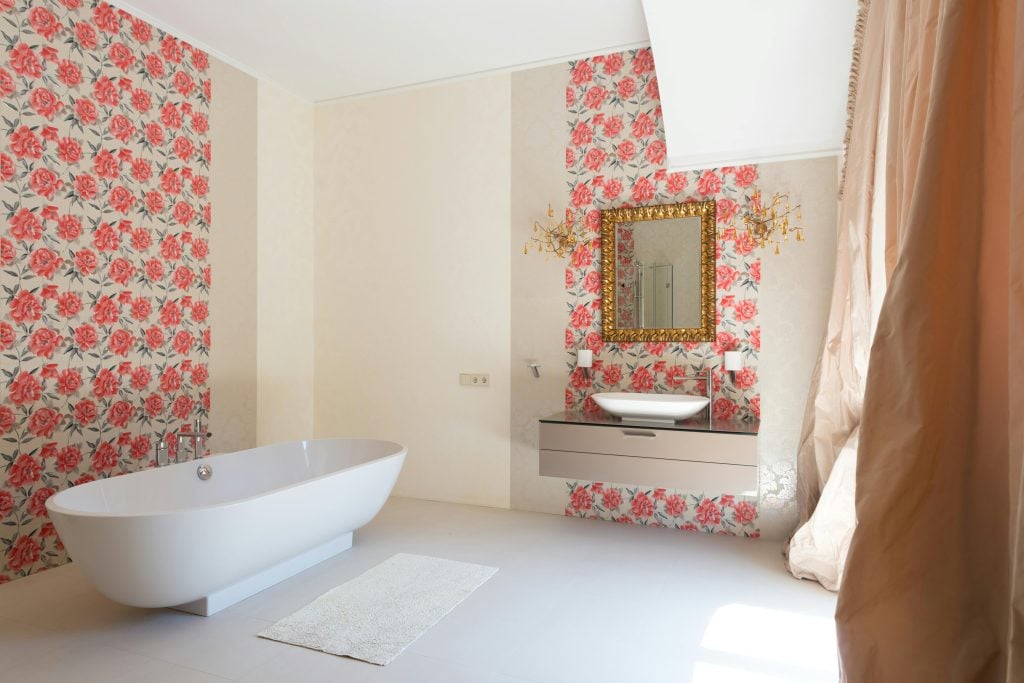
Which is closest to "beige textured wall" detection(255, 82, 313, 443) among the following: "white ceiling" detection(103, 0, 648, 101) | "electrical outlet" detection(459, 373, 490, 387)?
"white ceiling" detection(103, 0, 648, 101)

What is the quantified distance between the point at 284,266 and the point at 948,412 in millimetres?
4171

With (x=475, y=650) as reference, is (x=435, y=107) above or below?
above

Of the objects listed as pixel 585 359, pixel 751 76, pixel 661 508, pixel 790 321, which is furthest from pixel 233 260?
pixel 790 321

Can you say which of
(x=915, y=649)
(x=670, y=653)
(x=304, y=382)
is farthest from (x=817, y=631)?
(x=304, y=382)

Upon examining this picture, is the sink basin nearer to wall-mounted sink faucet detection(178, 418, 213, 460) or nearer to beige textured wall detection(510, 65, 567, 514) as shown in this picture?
beige textured wall detection(510, 65, 567, 514)

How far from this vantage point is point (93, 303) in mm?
3104

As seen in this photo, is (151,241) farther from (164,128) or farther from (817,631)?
(817,631)

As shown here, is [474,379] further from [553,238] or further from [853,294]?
[853,294]

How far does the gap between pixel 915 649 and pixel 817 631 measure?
1856 millimetres

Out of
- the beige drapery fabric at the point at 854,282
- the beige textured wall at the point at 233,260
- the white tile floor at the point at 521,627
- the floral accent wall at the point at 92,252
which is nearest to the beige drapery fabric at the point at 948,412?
the white tile floor at the point at 521,627

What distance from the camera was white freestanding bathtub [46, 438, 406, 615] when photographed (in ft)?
7.00

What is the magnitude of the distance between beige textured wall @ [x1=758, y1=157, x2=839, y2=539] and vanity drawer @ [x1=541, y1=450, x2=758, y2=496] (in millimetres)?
549

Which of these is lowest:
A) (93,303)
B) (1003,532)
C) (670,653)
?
(670,653)

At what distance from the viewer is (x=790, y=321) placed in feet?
11.3
